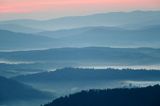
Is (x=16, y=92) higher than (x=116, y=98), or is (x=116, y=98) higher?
(x=16, y=92)

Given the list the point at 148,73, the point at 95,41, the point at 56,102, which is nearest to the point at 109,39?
the point at 95,41

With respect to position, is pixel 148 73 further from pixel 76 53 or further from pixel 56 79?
pixel 76 53

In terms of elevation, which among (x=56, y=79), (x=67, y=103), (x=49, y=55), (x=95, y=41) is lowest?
(x=67, y=103)

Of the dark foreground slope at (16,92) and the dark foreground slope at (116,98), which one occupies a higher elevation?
the dark foreground slope at (16,92)

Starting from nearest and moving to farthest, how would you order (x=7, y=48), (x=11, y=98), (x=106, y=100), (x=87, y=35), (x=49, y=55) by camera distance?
1. (x=106, y=100)
2. (x=11, y=98)
3. (x=49, y=55)
4. (x=7, y=48)
5. (x=87, y=35)

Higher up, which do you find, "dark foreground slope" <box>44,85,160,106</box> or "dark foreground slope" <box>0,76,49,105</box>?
"dark foreground slope" <box>0,76,49,105</box>

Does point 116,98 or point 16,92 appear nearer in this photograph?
point 116,98

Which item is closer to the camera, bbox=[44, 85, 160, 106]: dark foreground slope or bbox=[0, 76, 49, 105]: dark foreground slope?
bbox=[44, 85, 160, 106]: dark foreground slope

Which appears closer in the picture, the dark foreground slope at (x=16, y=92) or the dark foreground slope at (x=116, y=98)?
the dark foreground slope at (x=116, y=98)
